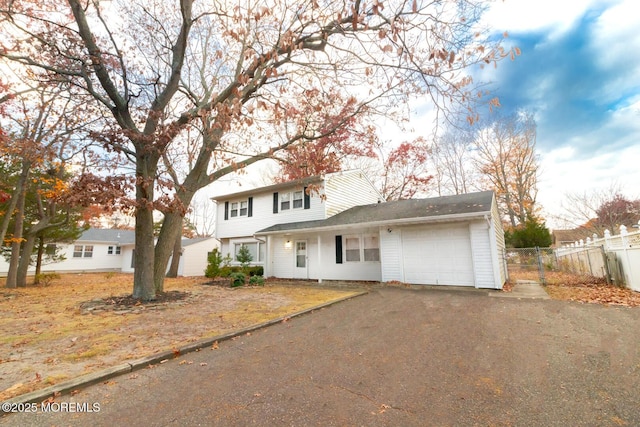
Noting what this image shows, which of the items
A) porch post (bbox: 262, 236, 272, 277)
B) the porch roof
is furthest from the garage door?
porch post (bbox: 262, 236, 272, 277)

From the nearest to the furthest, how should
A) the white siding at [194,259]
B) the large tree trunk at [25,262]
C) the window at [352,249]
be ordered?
1. the window at [352,249]
2. the large tree trunk at [25,262]
3. the white siding at [194,259]

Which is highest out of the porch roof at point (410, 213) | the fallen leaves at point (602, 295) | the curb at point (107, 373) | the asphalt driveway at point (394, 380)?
the porch roof at point (410, 213)

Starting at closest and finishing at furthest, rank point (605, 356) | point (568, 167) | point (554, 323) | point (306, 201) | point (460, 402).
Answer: point (460, 402) < point (605, 356) < point (554, 323) < point (306, 201) < point (568, 167)

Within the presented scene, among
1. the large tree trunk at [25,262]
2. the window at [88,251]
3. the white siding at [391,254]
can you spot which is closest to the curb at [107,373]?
the white siding at [391,254]

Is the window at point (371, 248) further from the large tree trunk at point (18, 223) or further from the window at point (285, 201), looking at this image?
the large tree trunk at point (18, 223)

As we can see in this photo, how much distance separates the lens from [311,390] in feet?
9.36

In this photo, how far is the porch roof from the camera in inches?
385

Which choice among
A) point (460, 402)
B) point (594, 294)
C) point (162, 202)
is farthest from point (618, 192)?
point (162, 202)

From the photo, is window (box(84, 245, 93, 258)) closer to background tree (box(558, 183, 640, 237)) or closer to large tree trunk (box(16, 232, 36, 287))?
large tree trunk (box(16, 232, 36, 287))

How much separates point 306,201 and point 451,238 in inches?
301

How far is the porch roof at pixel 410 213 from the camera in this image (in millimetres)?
9781

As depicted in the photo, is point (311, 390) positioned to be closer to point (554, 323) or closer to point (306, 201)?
point (554, 323)

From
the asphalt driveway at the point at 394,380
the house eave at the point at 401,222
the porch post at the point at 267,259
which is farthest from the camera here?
the porch post at the point at 267,259

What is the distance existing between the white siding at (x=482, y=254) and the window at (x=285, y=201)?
944 centimetres
